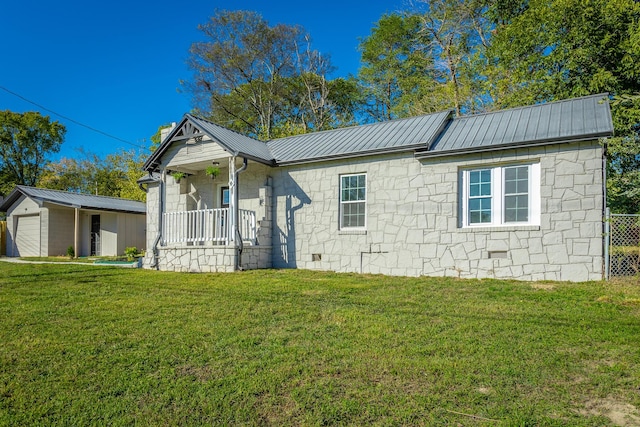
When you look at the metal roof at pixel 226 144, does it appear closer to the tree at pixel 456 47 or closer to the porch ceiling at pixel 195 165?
the porch ceiling at pixel 195 165

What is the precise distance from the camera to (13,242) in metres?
19.8

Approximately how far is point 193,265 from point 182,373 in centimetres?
806

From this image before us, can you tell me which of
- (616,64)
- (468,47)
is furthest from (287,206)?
(468,47)

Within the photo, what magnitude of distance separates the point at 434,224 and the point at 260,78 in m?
20.2

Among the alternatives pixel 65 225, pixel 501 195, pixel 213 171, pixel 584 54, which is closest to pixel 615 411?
pixel 501 195

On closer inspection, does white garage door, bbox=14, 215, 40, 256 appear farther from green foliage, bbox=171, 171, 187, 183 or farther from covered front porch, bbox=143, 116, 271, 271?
green foliage, bbox=171, 171, 187, 183

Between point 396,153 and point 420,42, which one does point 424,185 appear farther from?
point 420,42

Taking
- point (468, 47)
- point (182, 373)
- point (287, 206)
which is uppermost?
point (468, 47)

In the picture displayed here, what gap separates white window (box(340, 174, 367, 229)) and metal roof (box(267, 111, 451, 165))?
66cm

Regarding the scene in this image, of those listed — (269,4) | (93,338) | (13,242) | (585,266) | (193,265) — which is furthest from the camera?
(269,4)

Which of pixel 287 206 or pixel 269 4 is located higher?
pixel 269 4

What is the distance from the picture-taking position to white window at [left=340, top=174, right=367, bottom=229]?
10719 millimetres

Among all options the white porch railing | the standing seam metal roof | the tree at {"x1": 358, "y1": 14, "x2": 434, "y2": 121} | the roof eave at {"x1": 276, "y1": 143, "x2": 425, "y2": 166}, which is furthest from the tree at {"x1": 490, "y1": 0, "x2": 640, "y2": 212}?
the white porch railing

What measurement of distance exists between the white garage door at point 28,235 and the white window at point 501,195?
18.3 m
